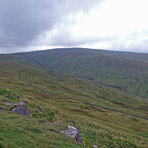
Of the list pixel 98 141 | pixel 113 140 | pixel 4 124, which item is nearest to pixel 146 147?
pixel 113 140

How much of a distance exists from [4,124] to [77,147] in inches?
399

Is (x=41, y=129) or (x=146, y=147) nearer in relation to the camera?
(x=41, y=129)

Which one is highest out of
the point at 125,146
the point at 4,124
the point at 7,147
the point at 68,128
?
the point at 7,147

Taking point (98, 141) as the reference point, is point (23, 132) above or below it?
above

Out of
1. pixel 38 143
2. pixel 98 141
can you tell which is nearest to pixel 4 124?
pixel 38 143

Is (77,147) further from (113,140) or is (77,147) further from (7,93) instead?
(7,93)

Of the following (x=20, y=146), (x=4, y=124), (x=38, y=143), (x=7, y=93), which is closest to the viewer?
(x=20, y=146)

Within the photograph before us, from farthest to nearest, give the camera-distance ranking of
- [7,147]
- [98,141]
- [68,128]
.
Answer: [98,141], [68,128], [7,147]

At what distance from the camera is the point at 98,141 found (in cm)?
3089

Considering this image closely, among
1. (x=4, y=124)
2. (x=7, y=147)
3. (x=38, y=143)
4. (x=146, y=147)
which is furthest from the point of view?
(x=146, y=147)

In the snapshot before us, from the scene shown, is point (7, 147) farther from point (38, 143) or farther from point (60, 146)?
point (60, 146)

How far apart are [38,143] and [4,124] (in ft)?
21.1

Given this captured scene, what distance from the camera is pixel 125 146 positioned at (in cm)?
3388

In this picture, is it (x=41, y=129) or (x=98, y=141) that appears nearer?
(x=41, y=129)
